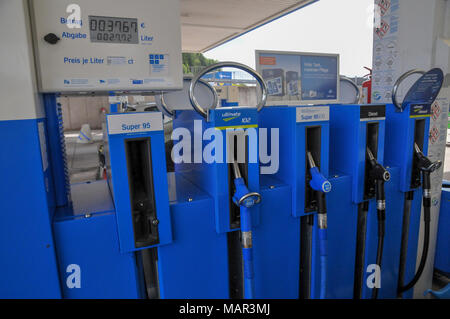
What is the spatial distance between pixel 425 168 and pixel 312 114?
2.98 ft

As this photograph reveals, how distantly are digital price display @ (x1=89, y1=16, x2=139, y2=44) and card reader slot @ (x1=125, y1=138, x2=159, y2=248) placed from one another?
430 millimetres

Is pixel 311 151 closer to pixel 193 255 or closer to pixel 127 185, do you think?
pixel 193 255

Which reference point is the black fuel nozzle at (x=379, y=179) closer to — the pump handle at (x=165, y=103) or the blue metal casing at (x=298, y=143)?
the blue metal casing at (x=298, y=143)

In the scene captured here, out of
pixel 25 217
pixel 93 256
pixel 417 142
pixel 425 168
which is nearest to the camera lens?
pixel 25 217

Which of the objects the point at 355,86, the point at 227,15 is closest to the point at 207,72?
the point at 355,86

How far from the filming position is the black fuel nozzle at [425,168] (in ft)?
6.41

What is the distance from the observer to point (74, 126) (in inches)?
746

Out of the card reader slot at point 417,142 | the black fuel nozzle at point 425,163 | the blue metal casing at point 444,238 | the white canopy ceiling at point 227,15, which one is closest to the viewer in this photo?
the black fuel nozzle at point 425,163

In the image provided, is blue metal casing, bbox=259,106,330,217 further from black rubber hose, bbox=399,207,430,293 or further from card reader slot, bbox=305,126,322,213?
black rubber hose, bbox=399,207,430,293

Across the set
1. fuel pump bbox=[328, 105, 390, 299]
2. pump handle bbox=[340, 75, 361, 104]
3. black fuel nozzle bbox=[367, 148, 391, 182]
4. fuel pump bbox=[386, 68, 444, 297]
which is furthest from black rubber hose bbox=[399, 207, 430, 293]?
pump handle bbox=[340, 75, 361, 104]

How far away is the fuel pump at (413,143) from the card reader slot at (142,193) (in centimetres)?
158

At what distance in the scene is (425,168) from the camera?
1.96 metres

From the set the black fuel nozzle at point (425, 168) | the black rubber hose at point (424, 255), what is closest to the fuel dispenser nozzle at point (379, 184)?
the black fuel nozzle at point (425, 168)
